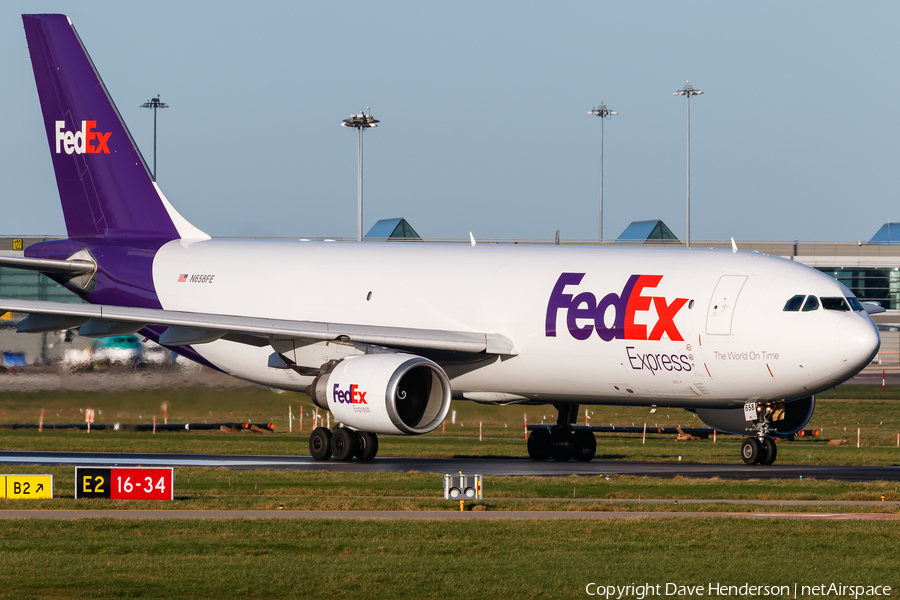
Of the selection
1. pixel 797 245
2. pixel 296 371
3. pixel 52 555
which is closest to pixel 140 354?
pixel 296 371

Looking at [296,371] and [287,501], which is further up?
[296,371]

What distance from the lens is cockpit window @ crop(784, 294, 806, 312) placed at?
25.3 meters

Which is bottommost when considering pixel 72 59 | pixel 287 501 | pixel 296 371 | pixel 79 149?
pixel 287 501

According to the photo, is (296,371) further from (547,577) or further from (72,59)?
(547,577)

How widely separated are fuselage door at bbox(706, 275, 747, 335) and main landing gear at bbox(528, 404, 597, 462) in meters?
5.41

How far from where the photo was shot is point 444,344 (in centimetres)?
2820

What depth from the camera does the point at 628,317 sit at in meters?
26.5

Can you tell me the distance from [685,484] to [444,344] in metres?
7.16

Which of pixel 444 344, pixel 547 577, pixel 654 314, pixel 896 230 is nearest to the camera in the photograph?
pixel 547 577

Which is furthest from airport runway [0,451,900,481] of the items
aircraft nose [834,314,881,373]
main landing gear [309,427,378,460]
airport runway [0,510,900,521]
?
airport runway [0,510,900,521]

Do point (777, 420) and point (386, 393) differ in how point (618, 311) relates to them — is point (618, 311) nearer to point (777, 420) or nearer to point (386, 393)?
point (777, 420)

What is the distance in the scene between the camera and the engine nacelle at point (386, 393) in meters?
26.4

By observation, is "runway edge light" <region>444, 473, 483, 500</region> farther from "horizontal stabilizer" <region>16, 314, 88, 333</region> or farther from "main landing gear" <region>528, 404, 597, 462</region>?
"horizontal stabilizer" <region>16, 314, 88, 333</region>

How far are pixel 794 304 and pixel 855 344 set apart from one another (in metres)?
1.42
